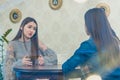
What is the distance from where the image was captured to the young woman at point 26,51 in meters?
3.28

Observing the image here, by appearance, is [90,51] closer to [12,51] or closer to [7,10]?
[12,51]

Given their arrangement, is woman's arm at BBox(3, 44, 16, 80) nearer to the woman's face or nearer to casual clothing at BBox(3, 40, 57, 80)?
casual clothing at BBox(3, 40, 57, 80)

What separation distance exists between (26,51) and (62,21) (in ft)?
5.03

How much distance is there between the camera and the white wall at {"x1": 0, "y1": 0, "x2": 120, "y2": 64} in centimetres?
460

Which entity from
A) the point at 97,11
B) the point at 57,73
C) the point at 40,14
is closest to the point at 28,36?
the point at 57,73

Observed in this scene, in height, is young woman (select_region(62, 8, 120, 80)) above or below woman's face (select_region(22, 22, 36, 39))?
below

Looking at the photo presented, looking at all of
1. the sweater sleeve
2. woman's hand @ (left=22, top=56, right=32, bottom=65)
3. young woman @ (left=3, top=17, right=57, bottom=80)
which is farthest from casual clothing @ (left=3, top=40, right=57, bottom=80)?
the sweater sleeve

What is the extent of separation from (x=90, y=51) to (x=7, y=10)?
334 cm

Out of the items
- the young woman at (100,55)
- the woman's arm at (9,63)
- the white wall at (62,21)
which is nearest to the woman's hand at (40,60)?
the woman's arm at (9,63)

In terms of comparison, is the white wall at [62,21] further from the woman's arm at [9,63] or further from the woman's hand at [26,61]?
the woman's hand at [26,61]

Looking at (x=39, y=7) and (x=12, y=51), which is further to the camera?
(x=39, y=7)

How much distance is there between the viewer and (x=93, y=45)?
2148 mm

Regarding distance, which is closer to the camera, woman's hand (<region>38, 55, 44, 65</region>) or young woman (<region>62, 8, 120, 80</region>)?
young woman (<region>62, 8, 120, 80</region>)

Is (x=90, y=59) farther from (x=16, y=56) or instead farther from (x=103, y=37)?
(x=16, y=56)
